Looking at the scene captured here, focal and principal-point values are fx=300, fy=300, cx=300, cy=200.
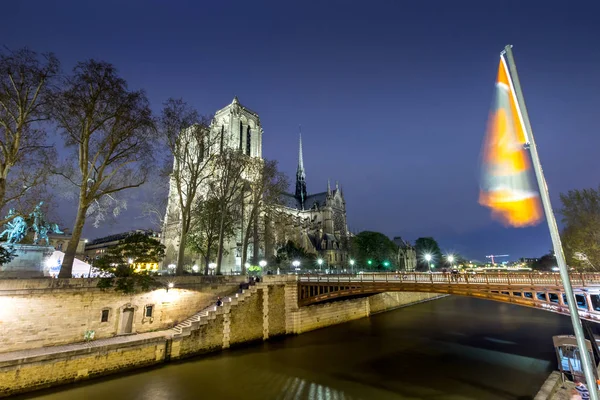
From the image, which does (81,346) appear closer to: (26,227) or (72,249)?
(72,249)

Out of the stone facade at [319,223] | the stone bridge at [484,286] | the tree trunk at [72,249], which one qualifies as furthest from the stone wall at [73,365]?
the stone facade at [319,223]

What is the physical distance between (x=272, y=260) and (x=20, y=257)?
→ 39.6 m

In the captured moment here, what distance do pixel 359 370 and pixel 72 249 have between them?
64.5 feet

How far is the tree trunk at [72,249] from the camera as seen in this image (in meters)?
18.6

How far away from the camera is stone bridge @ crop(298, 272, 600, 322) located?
15.3 meters

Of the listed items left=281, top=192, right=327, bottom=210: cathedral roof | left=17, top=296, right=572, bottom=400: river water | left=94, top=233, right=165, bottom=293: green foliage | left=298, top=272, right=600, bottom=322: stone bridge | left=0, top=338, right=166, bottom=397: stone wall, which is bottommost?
left=17, top=296, right=572, bottom=400: river water

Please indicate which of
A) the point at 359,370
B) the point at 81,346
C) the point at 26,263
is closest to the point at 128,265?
the point at 81,346

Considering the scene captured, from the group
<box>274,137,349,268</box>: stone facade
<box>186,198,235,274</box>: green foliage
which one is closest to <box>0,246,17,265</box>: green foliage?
<box>186,198,235,274</box>: green foliage

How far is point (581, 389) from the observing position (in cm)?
1329

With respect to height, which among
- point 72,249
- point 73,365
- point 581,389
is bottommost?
point 581,389

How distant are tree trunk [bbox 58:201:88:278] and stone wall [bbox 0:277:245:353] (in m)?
1.31

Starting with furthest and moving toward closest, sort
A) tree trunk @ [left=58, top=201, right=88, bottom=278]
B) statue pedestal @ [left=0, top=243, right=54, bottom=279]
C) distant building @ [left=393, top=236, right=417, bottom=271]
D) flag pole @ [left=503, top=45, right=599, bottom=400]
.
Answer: distant building @ [left=393, top=236, right=417, bottom=271] → tree trunk @ [left=58, top=201, right=88, bottom=278] → statue pedestal @ [left=0, top=243, right=54, bottom=279] → flag pole @ [left=503, top=45, right=599, bottom=400]

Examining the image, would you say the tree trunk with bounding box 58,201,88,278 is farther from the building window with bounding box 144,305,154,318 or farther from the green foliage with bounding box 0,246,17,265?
the building window with bounding box 144,305,154,318

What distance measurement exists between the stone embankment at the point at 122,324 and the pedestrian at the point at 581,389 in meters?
19.1
